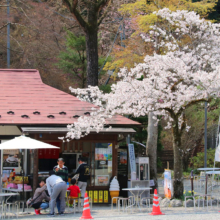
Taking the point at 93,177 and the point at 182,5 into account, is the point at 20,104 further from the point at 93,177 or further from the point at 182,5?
the point at 182,5

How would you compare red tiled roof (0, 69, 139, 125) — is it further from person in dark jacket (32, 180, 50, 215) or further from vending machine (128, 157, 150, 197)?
person in dark jacket (32, 180, 50, 215)

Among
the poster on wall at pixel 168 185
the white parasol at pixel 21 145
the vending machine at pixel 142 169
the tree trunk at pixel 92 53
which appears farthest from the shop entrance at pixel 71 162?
the tree trunk at pixel 92 53

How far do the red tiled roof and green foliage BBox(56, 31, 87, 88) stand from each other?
1093 cm

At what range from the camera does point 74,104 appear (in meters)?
13.2

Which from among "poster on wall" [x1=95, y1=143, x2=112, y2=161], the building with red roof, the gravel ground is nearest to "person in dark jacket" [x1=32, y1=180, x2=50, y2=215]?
the gravel ground

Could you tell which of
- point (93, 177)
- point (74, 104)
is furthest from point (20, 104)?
point (93, 177)

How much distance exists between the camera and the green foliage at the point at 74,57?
25094 mm

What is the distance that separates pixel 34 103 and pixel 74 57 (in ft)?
42.7

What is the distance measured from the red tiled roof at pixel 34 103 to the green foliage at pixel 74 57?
10.9 m

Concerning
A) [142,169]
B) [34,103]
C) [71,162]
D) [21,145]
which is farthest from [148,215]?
[34,103]

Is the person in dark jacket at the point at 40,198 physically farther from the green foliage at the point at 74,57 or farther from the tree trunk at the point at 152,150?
the green foliage at the point at 74,57

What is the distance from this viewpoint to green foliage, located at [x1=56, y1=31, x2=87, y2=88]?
25.1m

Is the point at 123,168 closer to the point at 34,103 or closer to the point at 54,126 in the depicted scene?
the point at 54,126

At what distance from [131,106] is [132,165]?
2.09 meters
